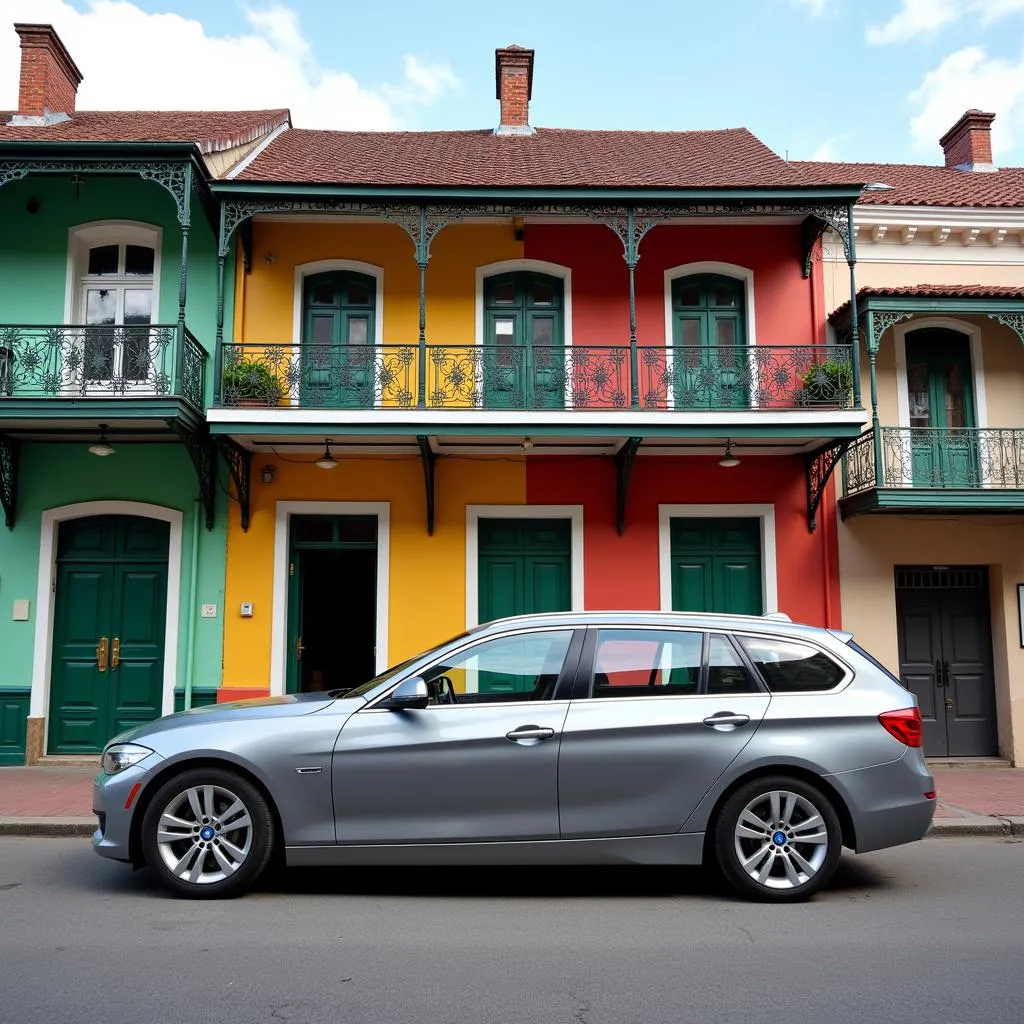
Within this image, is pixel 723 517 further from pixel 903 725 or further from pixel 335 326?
pixel 903 725

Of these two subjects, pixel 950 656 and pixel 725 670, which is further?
pixel 950 656

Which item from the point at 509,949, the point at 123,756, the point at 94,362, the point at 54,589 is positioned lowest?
the point at 509,949

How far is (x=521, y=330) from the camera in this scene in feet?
37.9

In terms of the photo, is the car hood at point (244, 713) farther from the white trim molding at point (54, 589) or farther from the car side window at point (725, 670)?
the white trim molding at point (54, 589)

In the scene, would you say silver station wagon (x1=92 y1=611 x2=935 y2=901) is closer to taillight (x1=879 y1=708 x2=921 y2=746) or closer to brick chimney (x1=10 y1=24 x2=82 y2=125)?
taillight (x1=879 y1=708 x2=921 y2=746)

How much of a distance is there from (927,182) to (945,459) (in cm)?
515

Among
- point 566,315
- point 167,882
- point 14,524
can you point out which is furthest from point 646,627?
point 14,524

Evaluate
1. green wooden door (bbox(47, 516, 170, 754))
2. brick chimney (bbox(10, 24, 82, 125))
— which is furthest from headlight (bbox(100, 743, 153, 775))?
brick chimney (bbox(10, 24, 82, 125))

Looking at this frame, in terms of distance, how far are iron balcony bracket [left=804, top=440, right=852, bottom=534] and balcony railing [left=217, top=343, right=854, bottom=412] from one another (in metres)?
0.67

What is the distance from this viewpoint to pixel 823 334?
38.1ft

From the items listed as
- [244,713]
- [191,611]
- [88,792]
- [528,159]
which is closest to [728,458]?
[528,159]

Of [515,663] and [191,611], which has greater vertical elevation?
[191,611]

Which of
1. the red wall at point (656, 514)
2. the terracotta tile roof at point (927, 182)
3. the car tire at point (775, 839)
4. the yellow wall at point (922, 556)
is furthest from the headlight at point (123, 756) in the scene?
the terracotta tile roof at point (927, 182)

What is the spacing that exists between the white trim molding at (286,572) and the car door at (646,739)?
575 cm
